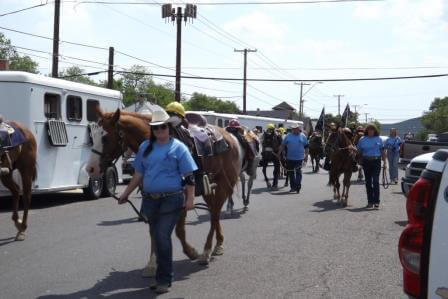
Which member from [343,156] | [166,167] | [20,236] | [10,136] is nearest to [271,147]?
[343,156]

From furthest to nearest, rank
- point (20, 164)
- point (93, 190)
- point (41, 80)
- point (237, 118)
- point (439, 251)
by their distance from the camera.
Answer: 1. point (237, 118)
2. point (93, 190)
3. point (41, 80)
4. point (20, 164)
5. point (439, 251)

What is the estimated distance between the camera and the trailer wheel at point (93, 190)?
592 inches

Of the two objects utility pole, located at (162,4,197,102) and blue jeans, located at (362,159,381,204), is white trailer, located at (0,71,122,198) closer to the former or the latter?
blue jeans, located at (362,159,381,204)

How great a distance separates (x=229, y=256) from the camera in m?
8.05

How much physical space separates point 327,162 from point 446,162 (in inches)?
488

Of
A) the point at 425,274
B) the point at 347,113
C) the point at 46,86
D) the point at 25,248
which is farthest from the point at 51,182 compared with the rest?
the point at 347,113

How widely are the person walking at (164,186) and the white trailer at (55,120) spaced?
6.91 metres

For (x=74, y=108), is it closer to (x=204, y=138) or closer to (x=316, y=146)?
(x=204, y=138)

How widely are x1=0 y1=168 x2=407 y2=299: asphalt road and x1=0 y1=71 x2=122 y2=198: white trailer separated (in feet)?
3.01

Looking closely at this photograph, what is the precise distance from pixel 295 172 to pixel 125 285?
36.1 feet

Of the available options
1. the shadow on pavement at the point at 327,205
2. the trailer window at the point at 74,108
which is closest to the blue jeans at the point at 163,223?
the shadow on pavement at the point at 327,205

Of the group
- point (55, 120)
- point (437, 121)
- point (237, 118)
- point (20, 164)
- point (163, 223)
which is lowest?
point (163, 223)

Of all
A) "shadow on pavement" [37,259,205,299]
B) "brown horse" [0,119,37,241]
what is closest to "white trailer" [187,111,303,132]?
"brown horse" [0,119,37,241]

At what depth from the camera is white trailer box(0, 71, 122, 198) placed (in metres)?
12.3
